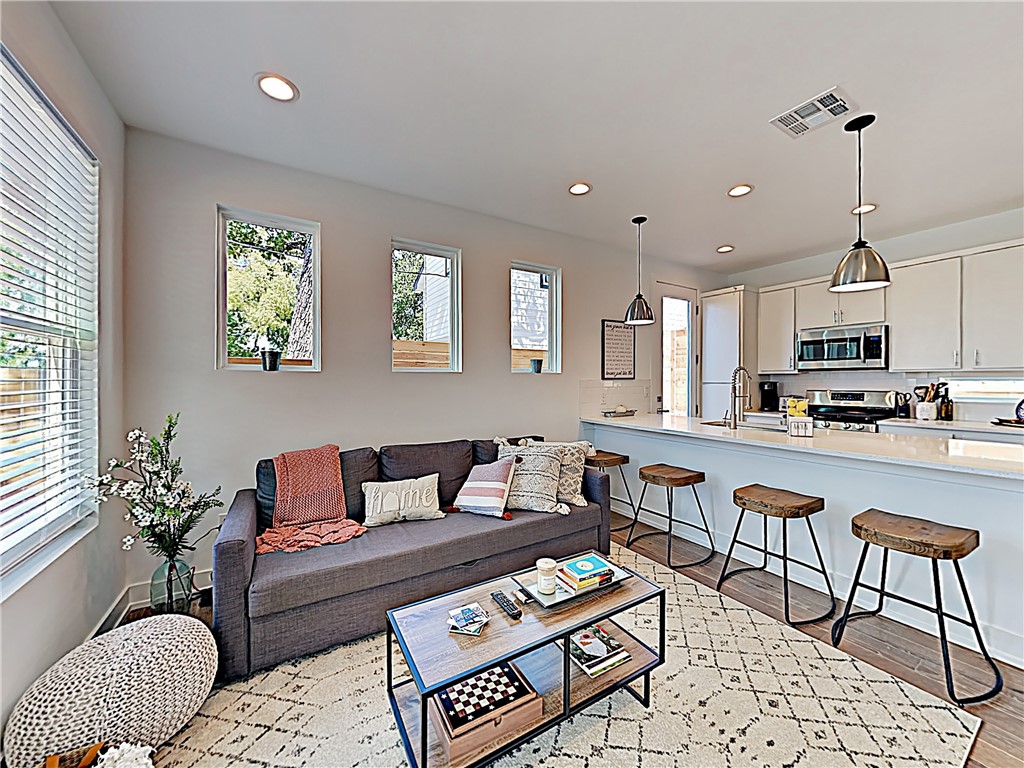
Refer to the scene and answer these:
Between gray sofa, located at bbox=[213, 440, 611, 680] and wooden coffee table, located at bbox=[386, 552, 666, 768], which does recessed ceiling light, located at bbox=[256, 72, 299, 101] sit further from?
wooden coffee table, located at bbox=[386, 552, 666, 768]

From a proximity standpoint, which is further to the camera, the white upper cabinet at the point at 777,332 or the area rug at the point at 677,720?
the white upper cabinet at the point at 777,332

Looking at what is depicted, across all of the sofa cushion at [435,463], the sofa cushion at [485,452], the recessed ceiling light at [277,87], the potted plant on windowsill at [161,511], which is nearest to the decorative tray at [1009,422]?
the sofa cushion at [485,452]

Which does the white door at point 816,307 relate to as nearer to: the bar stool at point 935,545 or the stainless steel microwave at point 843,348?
the stainless steel microwave at point 843,348

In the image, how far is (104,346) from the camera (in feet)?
7.48

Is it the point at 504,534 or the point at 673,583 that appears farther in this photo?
the point at 673,583

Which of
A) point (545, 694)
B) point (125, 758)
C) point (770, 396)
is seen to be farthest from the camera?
point (770, 396)

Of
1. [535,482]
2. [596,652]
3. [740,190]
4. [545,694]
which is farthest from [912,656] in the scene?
[740,190]

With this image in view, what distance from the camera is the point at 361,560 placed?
86.9 inches

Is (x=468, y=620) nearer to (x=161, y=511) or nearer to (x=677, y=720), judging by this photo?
(x=677, y=720)

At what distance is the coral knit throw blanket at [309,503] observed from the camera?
2.44 metres

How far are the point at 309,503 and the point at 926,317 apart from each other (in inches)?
214

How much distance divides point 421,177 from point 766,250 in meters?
3.85

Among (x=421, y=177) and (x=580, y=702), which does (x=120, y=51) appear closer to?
(x=421, y=177)

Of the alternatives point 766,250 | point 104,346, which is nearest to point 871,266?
point 766,250
